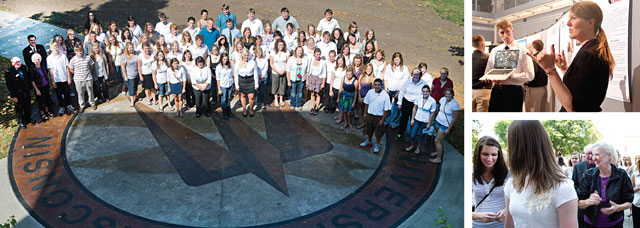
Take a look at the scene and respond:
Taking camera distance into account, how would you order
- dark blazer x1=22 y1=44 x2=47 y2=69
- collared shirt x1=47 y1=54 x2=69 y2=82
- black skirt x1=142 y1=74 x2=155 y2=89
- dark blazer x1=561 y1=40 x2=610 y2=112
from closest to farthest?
dark blazer x1=561 y1=40 x2=610 y2=112, collared shirt x1=47 y1=54 x2=69 y2=82, dark blazer x1=22 y1=44 x2=47 y2=69, black skirt x1=142 y1=74 x2=155 y2=89

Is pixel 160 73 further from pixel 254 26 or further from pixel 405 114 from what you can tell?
pixel 405 114

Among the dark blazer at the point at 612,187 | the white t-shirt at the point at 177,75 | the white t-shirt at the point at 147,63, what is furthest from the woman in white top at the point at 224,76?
the dark blazer at the point at 612,187

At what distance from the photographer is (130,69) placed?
10.5m

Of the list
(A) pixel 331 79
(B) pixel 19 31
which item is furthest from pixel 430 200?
(B) pixel 19 31

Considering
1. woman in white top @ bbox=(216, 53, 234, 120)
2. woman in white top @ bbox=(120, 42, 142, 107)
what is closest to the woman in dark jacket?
woman in white top @ bbox=(120, 42, 142, 107)

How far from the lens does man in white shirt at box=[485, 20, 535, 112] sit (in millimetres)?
3342

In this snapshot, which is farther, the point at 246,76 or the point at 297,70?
the point at 297,70

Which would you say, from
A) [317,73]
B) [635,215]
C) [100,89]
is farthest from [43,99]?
[635,215]

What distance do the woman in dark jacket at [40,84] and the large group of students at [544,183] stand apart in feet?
29.2

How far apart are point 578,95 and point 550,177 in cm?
60

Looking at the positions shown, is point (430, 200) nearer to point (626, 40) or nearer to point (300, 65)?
point (300, 65)

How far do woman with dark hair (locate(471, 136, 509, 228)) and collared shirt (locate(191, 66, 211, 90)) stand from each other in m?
7.27

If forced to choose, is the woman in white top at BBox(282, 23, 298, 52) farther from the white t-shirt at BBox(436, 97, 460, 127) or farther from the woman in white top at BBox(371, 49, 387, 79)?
the white t-shirt at BBox(436, 97, 460, 127)

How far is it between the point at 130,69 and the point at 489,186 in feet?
28.4
